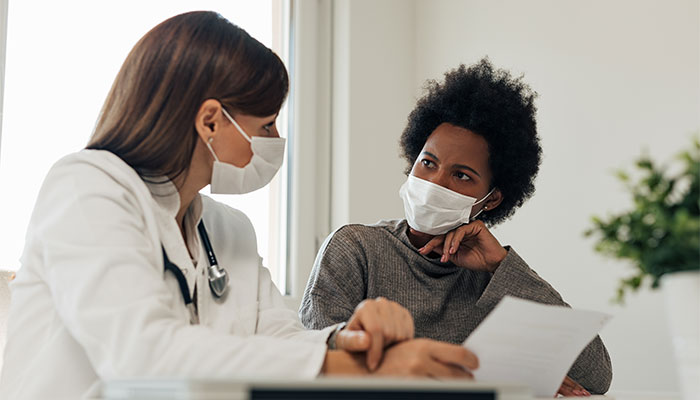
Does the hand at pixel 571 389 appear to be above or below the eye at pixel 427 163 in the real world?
below

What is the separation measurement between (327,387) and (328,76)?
7.27ft

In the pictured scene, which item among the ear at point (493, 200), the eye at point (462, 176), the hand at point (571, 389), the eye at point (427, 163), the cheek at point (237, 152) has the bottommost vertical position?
the hand at point (571, 389)

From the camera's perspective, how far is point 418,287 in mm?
1714

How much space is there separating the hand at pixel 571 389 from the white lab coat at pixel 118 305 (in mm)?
553

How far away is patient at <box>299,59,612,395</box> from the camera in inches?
64.6

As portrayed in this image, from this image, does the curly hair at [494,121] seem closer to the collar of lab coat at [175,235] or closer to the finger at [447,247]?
the finger at [447,247]

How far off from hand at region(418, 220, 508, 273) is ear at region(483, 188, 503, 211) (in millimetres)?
170

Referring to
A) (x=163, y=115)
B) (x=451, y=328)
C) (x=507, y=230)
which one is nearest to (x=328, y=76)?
(x=507, y=230)

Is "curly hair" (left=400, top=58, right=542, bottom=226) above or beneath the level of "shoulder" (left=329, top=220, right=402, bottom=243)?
above

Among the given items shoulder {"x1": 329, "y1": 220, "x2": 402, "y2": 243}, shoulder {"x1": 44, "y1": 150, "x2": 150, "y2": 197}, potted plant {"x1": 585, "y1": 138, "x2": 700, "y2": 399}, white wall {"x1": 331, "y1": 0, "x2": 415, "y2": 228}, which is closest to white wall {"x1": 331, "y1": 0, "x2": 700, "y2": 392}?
white wall {"x1": 331, "y1": 0, "x2": 415, "y2": 228}

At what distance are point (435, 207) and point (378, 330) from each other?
72 cm

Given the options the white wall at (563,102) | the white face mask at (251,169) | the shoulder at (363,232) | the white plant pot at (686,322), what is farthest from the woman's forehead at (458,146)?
A: the white plant pot at (686,322)

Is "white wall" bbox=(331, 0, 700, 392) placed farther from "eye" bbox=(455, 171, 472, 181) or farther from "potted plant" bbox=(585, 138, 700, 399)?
"potted plant" bbox=(585, 138, 700, 399)

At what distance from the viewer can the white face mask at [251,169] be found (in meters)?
1.33
